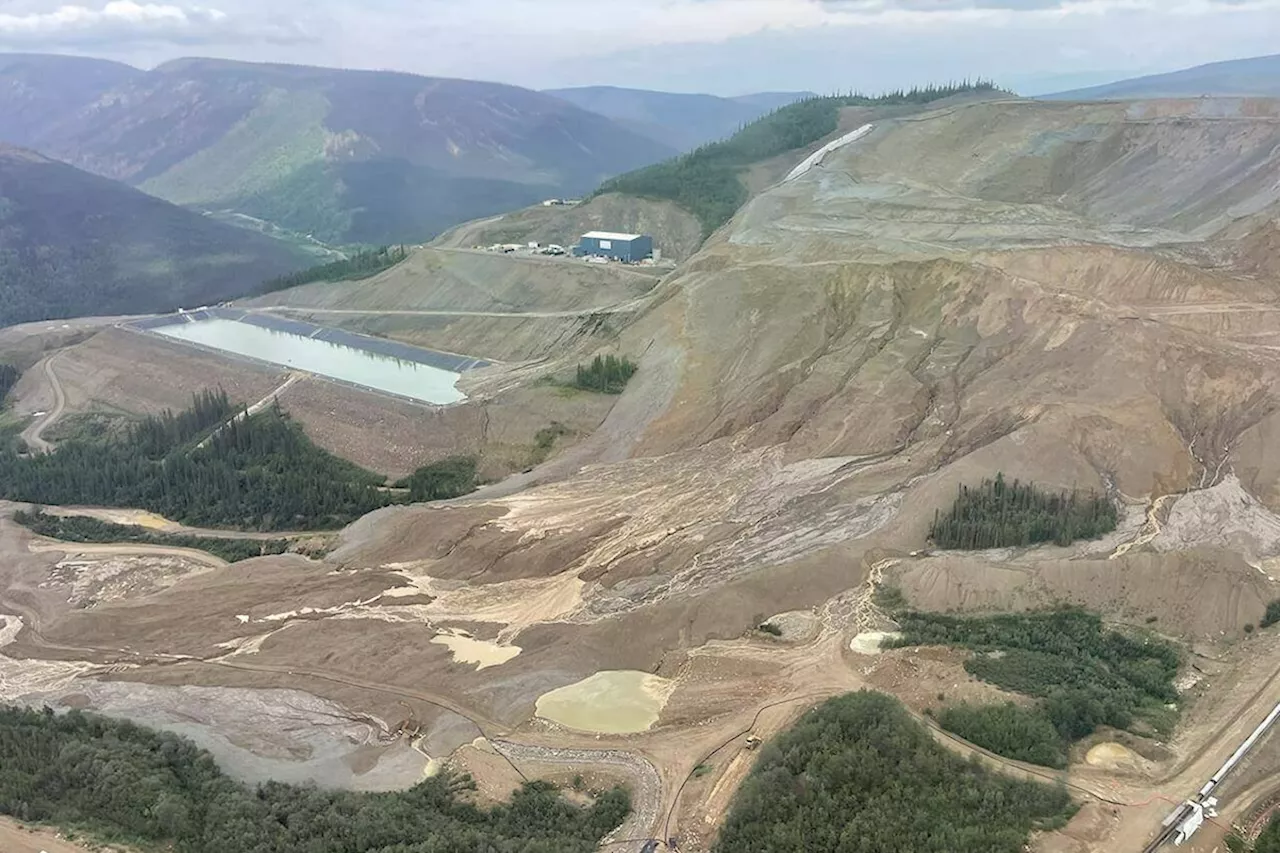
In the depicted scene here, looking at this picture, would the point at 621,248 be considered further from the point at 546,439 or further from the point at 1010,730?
the point at 1010,730

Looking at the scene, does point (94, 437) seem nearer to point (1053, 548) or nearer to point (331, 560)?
point (331, 560)

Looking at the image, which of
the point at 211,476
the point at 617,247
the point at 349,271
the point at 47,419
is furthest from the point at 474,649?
the point at 349,271

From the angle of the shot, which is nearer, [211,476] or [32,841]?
[32,841]

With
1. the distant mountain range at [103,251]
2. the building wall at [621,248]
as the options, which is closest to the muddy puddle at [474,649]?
the building wall at [621,248]

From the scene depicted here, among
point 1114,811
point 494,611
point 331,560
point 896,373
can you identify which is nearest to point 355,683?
point 494,611

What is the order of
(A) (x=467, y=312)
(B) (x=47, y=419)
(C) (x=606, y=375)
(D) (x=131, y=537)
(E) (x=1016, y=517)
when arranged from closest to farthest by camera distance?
(E) (x=1016, y=517) < (D) (x=131, y=537) < (C) (x=606, y=375) < (B) (x=47, y=419) < (A) (x=467, y=312)

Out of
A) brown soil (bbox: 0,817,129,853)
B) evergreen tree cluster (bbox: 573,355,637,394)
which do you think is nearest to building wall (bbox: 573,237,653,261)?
evergreen tree cluster (bbox: 573,355,637,394)
